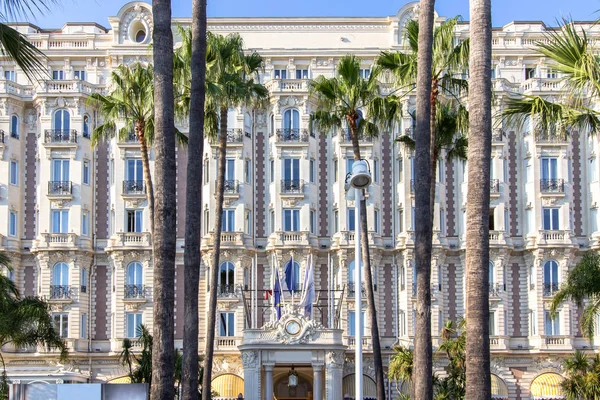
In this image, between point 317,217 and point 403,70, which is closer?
point 403,70

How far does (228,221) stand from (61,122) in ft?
38.3

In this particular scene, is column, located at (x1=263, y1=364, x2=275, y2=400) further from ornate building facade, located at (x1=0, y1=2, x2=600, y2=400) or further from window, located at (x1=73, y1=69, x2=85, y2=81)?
window, located at (x1=73, y1=69, x2=85, y2=81)

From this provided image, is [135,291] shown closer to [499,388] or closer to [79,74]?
[79,74]

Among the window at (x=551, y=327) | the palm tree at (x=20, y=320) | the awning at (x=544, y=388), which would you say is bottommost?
the awning at (x=544, y=388)

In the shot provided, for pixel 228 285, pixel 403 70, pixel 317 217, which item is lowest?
Result: pixel 228 285

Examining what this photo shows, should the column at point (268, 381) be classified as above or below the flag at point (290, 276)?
below

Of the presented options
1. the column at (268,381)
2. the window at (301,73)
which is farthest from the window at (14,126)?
the column at (268,381)

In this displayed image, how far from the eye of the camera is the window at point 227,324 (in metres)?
64.8

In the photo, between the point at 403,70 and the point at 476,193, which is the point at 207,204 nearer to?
the point at 403,70

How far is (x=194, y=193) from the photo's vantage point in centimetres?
2755

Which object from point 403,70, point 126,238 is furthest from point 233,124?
point 403,70

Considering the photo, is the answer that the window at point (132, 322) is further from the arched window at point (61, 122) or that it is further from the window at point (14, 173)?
the arched window at point (61, 122)

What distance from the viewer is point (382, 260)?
66.5m

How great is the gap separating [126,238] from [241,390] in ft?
37.1
